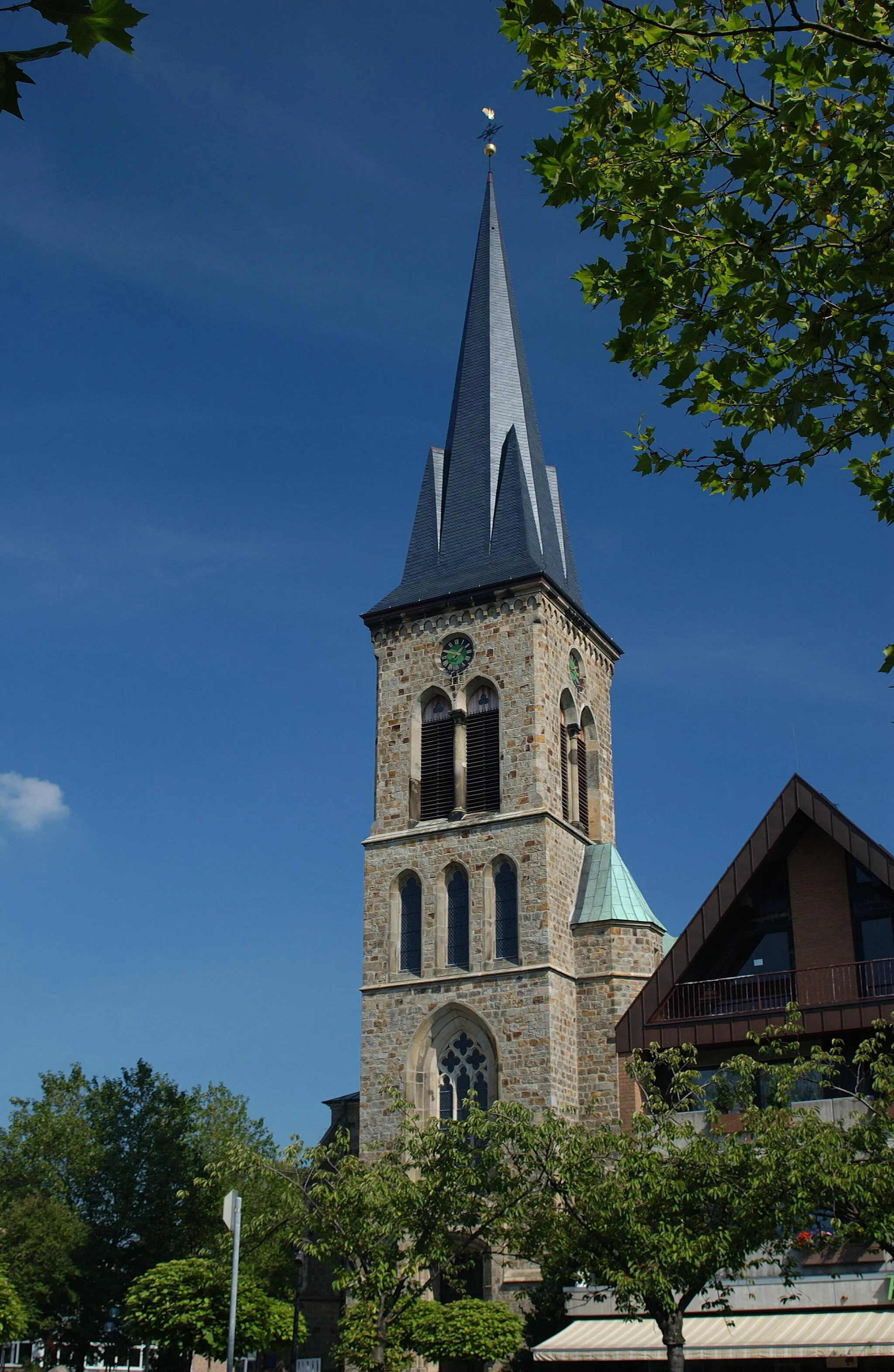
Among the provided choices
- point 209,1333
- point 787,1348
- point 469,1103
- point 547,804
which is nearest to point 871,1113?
point 787,1348

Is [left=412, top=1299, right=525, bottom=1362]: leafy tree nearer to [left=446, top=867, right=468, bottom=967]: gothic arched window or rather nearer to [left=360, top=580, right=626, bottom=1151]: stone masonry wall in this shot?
[left=360, top=580, right=626, bottom=1151]: stone masonry wall

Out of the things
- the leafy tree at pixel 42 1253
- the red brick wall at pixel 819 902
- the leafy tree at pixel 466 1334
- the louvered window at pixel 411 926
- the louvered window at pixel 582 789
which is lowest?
the leafy tree at pixel 466 1334

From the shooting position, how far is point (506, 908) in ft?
118

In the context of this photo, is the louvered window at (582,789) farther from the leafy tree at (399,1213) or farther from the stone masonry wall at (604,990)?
the leafy tree at (399,1213)

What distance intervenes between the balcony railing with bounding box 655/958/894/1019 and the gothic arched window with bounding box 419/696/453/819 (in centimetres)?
1253

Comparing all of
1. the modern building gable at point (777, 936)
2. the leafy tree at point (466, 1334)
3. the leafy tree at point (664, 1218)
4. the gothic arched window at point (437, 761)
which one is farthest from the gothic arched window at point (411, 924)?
the leafy tree at point (664, 1218)

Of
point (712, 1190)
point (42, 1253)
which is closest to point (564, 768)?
point (42, 1253)

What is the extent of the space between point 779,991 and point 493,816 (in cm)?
1191

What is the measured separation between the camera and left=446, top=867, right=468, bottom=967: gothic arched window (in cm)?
3625

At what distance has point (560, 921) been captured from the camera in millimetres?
35875

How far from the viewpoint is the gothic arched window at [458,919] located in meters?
36.2

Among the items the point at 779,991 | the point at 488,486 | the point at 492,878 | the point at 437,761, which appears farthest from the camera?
the point at 488,486

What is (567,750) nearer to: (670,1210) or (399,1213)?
(399,1213)

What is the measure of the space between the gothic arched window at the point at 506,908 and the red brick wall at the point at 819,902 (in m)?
10.1
